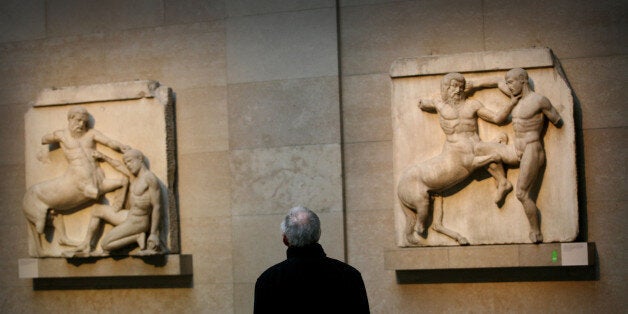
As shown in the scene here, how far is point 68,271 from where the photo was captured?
9641 mm

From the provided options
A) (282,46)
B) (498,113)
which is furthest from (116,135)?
(498,113)

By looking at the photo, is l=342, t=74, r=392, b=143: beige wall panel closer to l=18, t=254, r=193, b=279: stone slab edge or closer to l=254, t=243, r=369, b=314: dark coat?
l=18, t=254, r=193, b=279: stone slab edge

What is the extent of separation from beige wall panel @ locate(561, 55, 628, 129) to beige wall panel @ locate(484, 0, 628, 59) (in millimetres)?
87

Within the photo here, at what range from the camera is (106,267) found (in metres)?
9.52

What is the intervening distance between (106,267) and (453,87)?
3638 millimetres

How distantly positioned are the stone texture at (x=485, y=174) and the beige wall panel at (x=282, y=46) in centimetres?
86

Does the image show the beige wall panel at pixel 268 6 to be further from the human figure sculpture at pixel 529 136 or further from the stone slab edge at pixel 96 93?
the human figure sculpture at pixel 529 136

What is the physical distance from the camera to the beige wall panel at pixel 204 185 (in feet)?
31.4

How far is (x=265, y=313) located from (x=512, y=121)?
4005 millimetres

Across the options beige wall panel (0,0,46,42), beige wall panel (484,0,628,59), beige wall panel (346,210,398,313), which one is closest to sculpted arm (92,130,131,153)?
beige wall panel (0,0,46,42)

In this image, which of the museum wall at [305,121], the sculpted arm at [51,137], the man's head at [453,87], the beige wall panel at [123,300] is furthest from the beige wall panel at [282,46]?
Answer: the beige wall panel at [123,300]

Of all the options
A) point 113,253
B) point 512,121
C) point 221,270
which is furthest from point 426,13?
point 113,253

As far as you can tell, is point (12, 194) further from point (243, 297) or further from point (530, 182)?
point (530, 182)

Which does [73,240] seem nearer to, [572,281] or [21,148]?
[21,148]
